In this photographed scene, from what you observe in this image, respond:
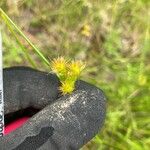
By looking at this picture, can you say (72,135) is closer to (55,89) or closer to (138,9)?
(55,89)

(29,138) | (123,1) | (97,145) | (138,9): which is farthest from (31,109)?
(138,9)

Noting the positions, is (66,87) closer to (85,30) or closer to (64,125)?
(64,125)

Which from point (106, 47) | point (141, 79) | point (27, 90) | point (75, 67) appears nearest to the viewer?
point (75, 67)

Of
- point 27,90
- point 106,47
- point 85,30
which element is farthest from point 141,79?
point 27,90

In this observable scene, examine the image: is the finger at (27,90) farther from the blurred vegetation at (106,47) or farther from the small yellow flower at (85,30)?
the small yellow flower at (85,30)

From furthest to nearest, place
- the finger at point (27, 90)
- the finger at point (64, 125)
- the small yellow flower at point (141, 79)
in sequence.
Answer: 1. the small yellow flower at point (141, 79)
2. the finger at point (27, 90)
3. the finger at point (64, 125)

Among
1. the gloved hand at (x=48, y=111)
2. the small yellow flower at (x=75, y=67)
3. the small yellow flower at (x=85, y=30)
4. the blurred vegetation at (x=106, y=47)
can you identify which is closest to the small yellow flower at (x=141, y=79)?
the blurred vegetation at (x=106, y=47)
